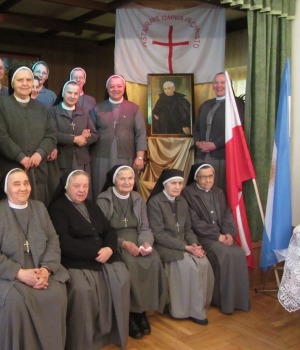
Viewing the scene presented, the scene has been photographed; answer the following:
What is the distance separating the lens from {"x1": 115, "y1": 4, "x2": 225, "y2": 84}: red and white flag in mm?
4309

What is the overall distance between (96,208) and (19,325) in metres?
0.94

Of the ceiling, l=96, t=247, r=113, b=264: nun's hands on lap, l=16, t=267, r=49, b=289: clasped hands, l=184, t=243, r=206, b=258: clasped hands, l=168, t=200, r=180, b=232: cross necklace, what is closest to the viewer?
l=16, t=267, r=49, b=289: clasped hands

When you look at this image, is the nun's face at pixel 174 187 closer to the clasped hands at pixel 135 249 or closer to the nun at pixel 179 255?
the nun at pixel 179 255

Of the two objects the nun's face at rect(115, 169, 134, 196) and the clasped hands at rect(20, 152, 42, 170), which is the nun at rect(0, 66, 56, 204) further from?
the nun's face at rect(115, 169, 134, 196)

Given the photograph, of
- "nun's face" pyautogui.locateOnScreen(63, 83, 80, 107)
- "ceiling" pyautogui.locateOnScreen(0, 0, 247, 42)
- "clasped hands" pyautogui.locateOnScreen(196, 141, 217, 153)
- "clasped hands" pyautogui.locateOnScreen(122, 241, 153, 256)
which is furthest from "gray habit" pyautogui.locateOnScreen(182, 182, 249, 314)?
"ceiling" pyautogui.locateOnScreen(0, 0, 247, 42)

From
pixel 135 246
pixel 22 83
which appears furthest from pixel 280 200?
pixel 22 83

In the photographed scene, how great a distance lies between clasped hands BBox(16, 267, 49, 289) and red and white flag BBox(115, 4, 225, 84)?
7.98 ft

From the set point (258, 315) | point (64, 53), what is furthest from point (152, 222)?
point (64, 53)

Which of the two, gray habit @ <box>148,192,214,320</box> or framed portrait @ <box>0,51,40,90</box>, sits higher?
framed portrait @ <box>0,51,40,90</box>

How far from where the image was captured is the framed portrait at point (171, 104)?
4.39 metres

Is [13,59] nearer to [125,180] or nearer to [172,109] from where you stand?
[172,109]

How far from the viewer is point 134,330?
286cm

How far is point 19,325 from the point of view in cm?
221

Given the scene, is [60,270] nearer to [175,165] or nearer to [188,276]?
[188,276]
